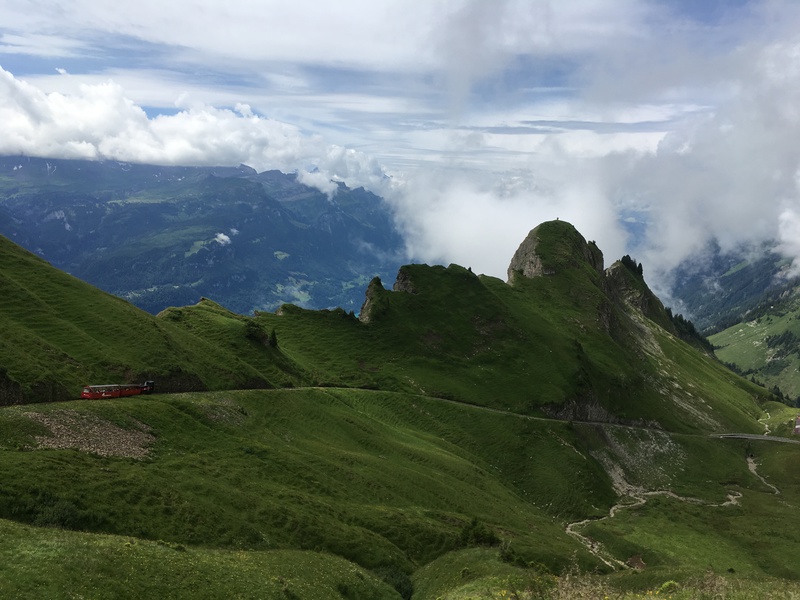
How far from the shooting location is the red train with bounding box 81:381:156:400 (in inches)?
2953

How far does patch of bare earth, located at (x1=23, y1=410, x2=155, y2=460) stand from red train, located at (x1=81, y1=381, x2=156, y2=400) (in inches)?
390

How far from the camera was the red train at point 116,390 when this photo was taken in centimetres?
7500

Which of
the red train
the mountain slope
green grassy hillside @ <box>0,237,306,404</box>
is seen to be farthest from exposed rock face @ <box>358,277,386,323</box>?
the red train

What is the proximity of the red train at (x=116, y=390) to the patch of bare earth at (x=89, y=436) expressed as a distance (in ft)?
32.5

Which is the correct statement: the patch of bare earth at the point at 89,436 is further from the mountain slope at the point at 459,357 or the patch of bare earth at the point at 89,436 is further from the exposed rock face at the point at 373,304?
the exposed rock face at the point at 373,304

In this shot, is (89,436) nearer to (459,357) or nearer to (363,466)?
(363,466)

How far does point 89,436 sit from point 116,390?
16.9 m

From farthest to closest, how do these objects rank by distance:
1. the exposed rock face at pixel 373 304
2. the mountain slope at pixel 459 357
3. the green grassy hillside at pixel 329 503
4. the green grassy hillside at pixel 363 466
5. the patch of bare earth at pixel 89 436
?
the exposed rock face at pixel 373 304 < the mountain slope at pixel 459 357 < the patch of bare earth at pixel 89 436 < the green grassy hillside at pixel 363 466 < the green grassy hillside at pixel 329 503

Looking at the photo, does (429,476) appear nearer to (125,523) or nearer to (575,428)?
(125,523)

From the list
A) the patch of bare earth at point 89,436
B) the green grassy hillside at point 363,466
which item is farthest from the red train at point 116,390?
the patch of bare earth at point 89,436

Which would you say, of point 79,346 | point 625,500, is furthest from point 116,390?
point 625,500

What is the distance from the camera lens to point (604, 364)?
652ft

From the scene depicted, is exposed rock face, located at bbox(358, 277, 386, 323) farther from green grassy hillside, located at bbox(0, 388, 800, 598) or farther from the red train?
the red train

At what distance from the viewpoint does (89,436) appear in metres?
62.1
